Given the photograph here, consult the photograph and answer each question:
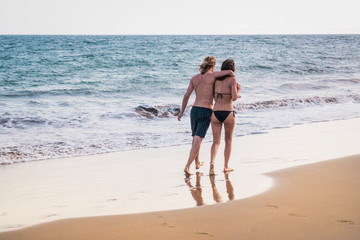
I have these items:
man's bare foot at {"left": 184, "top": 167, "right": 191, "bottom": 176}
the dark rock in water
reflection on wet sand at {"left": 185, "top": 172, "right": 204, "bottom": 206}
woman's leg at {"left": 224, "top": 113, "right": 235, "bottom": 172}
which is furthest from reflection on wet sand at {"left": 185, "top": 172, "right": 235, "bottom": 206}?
the dark rock in water

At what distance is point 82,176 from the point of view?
6516 mm

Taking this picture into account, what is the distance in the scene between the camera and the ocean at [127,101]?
9.77 meters

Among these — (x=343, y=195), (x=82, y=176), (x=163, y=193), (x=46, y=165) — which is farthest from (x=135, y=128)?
(x=343, y=195)

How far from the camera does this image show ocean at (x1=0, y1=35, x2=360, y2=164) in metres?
9.77

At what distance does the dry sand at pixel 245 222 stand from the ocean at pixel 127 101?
416 centimetres

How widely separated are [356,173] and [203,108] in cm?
222

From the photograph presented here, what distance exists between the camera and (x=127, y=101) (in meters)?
17.2

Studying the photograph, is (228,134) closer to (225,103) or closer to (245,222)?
(225,103)

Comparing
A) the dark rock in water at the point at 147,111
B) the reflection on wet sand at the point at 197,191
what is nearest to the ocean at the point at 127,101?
the dark rock in water at the point at 147,111

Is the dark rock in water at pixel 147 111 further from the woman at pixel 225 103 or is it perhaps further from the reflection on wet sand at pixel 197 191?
the reflection on wet sand at pixel 197 191

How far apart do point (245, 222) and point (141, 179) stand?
2.34 metres

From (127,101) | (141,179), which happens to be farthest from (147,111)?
(141,179)

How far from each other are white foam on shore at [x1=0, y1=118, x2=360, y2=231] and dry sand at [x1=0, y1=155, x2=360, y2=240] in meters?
0.29

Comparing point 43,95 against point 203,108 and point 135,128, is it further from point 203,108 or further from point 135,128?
point 203,108
